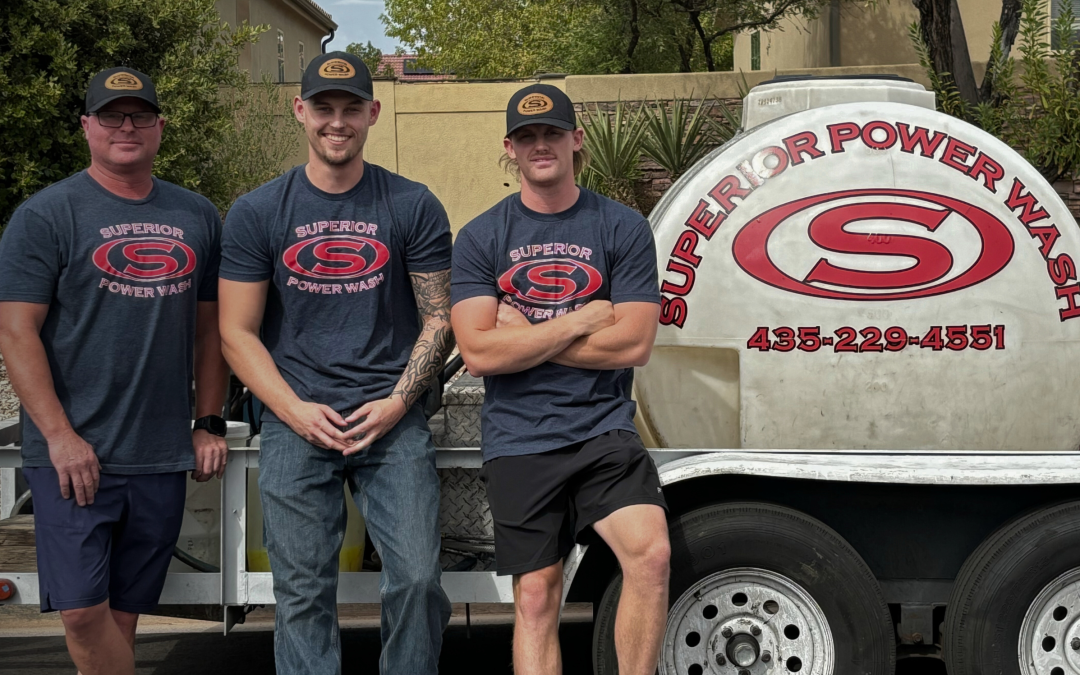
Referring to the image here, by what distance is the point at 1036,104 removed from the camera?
909cm

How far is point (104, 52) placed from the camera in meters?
10.2

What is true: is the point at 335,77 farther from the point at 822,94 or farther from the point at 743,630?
the point at 743,630

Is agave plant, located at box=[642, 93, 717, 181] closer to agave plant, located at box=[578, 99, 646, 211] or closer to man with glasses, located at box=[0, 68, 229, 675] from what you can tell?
agave plant, located at box=[578, 99, 646, 211]

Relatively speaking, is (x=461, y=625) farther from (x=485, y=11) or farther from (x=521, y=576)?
(x=485, y=11)

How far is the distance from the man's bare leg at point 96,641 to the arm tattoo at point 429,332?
1.14 metres

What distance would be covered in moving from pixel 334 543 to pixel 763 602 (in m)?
1.40

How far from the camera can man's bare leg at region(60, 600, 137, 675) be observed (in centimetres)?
343

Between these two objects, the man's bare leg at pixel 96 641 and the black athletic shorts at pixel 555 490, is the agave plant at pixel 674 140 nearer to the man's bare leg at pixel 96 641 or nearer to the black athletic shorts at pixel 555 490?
the black athletic shorts at pixel 555 490

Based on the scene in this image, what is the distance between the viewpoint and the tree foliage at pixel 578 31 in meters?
16.3

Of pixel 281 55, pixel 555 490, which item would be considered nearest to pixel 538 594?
pixel 555 490

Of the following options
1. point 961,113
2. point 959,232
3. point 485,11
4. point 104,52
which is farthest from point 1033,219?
point 485,11

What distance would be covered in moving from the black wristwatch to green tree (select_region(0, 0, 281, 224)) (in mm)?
6605

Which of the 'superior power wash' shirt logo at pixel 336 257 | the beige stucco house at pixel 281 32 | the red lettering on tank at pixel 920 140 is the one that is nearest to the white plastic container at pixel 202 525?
the 'superior power wash' shirt logo at pixel 336 257

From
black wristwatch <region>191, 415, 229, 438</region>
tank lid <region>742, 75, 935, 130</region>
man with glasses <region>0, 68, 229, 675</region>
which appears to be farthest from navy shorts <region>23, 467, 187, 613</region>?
tank lid <region>742, 75, 935, 130</region>
